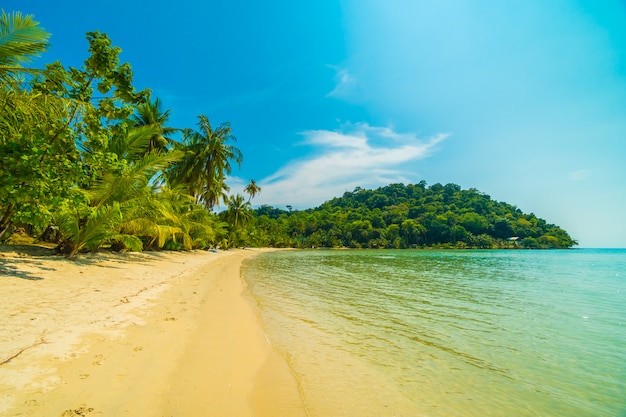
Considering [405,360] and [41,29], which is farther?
[41,29]

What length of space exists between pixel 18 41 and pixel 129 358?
7245mm

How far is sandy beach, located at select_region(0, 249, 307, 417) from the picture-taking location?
8.14 feet

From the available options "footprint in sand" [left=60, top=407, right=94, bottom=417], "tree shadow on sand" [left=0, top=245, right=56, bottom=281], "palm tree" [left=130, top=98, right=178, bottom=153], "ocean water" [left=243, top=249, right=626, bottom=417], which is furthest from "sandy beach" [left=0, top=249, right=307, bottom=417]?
"palm tree" [left=130, top=98, right=178, bottom=153]

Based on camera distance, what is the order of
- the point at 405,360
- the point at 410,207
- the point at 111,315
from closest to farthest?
the point at 405,360, the point at 111,315, the point at 410,207

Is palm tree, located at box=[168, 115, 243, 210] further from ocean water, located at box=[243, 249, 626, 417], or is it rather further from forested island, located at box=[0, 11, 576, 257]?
ocean water, located at box=[243, 249, 626, 417]

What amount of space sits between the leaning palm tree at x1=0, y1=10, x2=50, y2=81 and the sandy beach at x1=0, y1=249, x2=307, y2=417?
4.66m

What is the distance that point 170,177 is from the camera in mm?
29328

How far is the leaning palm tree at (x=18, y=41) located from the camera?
598cm

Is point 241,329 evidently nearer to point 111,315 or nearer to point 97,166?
point 111,315

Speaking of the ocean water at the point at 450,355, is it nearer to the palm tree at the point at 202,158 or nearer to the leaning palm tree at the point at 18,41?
the leaning palm tree at the point at 18,41

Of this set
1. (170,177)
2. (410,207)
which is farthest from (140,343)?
(410,207)

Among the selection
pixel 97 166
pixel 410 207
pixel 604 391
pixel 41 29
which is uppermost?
pixel 410 207

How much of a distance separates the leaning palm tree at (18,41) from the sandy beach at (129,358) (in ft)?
15.3

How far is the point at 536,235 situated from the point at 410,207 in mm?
46756
